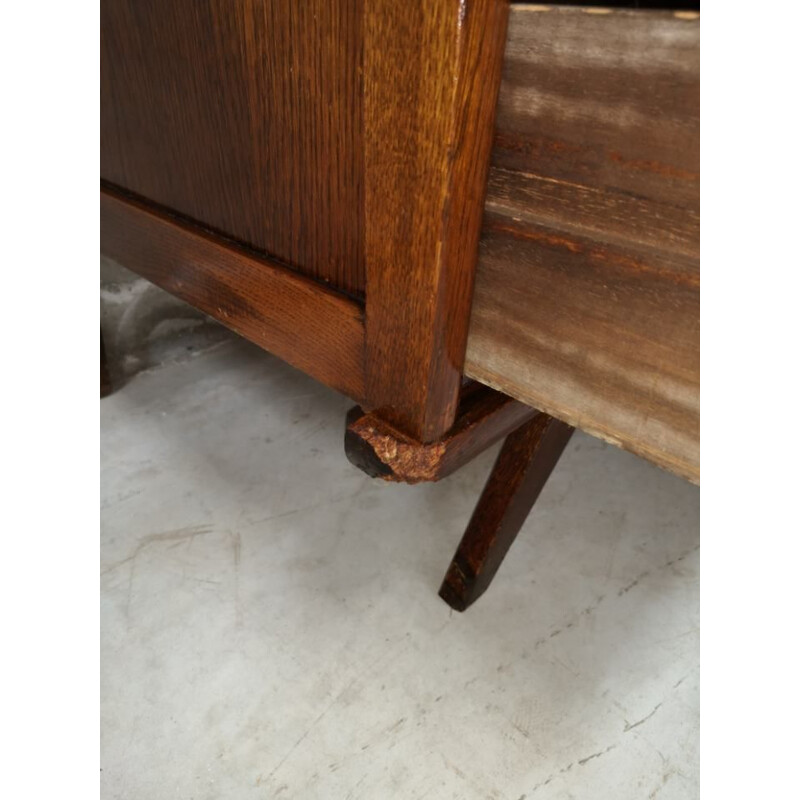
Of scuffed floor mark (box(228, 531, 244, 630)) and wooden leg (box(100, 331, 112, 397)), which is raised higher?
wooden leg (box(100, 331, 112, 397))

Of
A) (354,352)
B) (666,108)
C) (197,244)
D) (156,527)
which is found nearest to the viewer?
(666,108)

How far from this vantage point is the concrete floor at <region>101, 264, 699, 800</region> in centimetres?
107

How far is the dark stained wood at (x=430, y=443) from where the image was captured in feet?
2.37

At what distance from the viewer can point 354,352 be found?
0.77 metres

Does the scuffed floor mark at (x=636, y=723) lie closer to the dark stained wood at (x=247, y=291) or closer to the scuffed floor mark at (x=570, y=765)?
the scuffed floor mark at (x=570, y=765)

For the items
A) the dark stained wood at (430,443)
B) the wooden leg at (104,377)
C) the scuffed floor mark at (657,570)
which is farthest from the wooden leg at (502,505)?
the wooden leg at (104,377)

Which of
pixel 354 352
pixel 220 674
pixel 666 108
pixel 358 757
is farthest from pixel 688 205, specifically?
pixel 220 674

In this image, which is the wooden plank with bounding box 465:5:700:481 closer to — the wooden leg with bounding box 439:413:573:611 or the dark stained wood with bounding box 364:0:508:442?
the dark stained wood with bounding box 364:0:508:442

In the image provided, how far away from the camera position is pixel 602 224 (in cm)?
51

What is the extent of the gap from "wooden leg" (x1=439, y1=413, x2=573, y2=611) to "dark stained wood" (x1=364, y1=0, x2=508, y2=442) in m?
0.50

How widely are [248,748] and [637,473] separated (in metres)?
1.08

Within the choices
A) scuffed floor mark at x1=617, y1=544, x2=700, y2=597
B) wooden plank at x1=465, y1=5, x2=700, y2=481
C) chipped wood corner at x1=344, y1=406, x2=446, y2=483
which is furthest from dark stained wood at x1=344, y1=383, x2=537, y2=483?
scuffed floor mark at x1=617, y1=544, x2=700, y2=597

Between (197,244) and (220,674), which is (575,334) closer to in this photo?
(197,244)

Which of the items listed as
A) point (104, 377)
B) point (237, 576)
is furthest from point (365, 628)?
point (104, 377)
